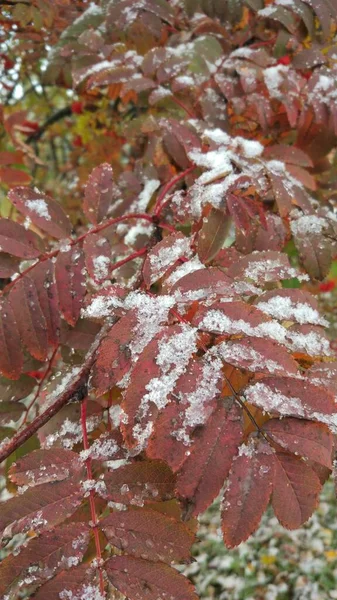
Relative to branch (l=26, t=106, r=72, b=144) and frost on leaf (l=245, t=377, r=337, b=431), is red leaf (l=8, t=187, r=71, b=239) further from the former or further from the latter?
branch (l=26, t=106, r=72, b=144)

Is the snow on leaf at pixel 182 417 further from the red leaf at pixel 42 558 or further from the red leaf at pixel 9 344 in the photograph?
the red leaf at pixel 9 344

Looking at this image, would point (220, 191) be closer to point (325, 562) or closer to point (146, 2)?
point (146, 2)

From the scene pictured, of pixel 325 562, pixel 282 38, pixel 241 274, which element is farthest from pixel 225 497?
pixel 325 562

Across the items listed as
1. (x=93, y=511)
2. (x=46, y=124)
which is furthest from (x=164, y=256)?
(x=46, y=124)

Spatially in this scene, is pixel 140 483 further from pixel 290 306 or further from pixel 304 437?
pixel 290 306

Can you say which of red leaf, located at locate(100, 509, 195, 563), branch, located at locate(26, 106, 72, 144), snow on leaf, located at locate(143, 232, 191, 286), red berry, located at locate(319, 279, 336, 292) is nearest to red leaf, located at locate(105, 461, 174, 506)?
red leaf, located at locate(100, 509, 195, 563)
